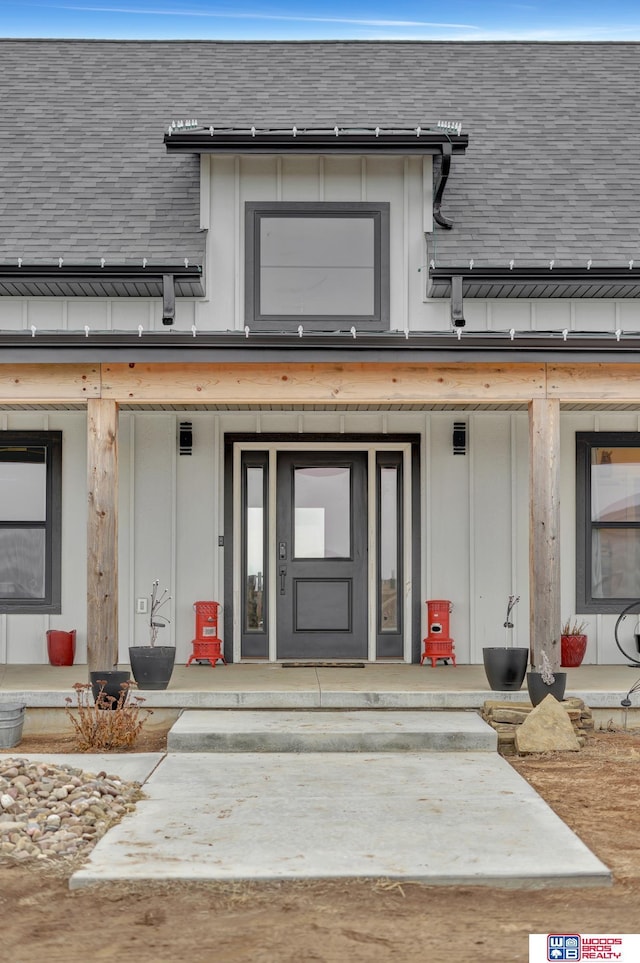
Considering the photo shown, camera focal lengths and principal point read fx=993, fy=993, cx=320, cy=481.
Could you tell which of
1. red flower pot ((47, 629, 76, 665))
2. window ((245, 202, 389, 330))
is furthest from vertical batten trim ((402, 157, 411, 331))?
red flower pot ((47, 629, 76, 665))

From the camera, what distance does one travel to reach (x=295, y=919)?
405 cm

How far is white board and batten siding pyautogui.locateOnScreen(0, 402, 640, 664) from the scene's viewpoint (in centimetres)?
968

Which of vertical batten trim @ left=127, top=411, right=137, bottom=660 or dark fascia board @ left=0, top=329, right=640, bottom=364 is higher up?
dark fascia board @ left=0, top=329, right=640, bottom=364

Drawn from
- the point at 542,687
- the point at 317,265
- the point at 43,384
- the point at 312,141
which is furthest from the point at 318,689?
the point at 312,141

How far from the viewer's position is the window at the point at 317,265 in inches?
360

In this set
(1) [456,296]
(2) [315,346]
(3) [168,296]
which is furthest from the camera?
(1) [456,296]

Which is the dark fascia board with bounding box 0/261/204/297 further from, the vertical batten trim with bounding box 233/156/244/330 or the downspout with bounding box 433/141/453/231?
the downspout with bounding box 433/141/453/231

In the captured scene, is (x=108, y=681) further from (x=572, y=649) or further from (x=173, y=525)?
(x=572, y=649)

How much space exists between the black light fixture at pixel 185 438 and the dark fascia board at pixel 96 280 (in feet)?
4.31

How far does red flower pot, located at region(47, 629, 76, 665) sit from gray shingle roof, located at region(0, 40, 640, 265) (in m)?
3.51

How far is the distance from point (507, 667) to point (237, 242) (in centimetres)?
457

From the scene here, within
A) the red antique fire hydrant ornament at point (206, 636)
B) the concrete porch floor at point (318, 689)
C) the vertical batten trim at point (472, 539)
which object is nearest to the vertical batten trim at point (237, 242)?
the vertical batten trim at point (472, 539)

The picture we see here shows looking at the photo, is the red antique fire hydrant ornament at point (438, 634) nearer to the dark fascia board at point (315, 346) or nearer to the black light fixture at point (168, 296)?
the dark fascia board at point (315, 346)

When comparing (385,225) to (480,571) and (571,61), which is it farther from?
(571,61)
